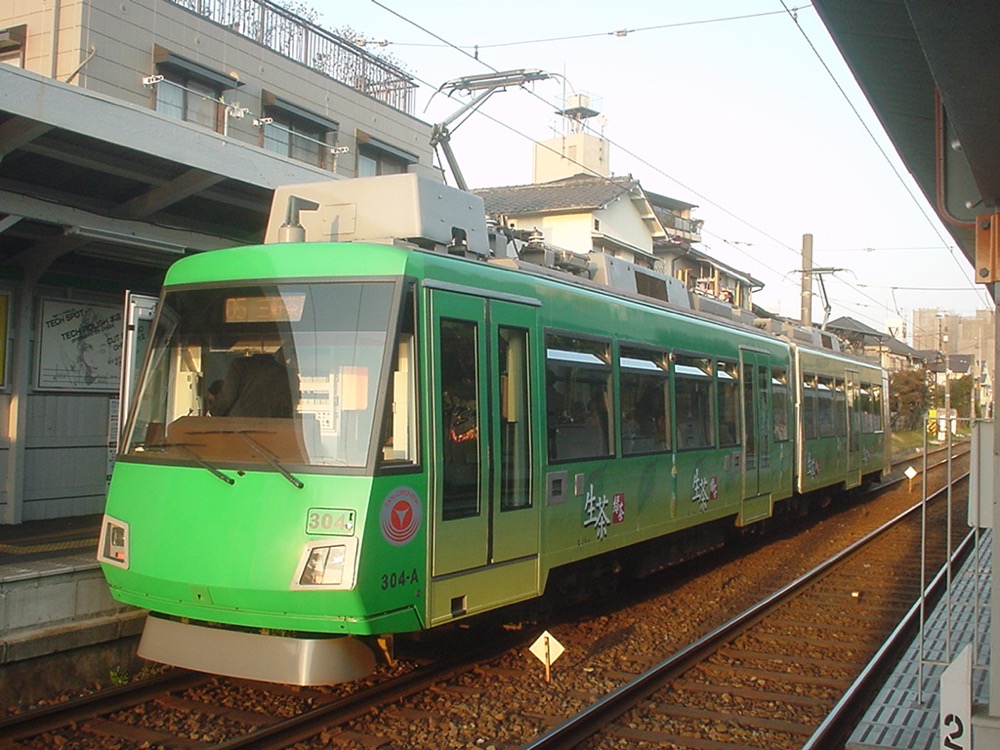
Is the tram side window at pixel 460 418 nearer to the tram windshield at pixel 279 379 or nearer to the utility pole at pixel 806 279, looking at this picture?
the tram windshield at pixel 279 379

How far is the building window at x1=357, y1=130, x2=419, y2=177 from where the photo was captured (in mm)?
17422

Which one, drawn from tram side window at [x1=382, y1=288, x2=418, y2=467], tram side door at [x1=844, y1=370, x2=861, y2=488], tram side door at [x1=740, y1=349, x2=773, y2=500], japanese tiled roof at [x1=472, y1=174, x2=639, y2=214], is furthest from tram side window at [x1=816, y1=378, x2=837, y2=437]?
japanese tiled roof at [x1=472, y1=174, x2=639, y2=214]

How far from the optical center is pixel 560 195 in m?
34.0

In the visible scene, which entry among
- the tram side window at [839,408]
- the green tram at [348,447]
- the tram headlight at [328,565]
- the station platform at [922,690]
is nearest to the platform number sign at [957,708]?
the station platform at [922,690]

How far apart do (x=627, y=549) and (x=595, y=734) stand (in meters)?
3.41

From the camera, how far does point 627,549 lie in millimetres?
9352

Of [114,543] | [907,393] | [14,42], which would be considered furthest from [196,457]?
[907,393]

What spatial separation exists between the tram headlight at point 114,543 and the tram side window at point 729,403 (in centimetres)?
685

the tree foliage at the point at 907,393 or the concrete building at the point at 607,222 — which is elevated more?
the concrete building at the point at 607,222

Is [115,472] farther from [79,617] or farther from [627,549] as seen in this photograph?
[627,549]

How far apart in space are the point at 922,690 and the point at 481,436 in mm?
3191

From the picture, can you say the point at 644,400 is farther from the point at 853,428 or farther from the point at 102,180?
the point at 853,428

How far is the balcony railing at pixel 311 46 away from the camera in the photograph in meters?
14.8

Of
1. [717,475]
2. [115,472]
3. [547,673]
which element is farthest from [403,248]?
[717,475]
